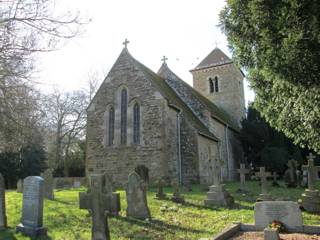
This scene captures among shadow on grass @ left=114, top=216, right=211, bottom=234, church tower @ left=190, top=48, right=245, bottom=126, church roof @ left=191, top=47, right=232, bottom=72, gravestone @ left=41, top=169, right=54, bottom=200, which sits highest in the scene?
church roof @ left=191, top=47, right=232, bottom=72

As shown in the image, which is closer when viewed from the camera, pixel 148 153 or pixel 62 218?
pixel 62 218

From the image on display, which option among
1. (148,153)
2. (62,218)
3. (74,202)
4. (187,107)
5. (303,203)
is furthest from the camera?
(187,107)

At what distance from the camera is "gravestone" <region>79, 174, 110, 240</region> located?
670cm

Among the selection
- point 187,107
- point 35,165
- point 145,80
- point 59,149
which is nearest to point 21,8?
point 145,80

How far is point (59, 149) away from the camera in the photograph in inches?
1419

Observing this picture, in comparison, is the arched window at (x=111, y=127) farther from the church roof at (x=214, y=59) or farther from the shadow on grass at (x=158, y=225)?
the church roof at (x=214, y=59)

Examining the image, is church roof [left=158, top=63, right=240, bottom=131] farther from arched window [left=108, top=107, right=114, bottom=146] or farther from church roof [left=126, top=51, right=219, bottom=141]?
arched window [left=108, top=107, right=114, bottom=146]

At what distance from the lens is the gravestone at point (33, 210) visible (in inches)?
307

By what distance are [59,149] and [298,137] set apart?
94.3 feet

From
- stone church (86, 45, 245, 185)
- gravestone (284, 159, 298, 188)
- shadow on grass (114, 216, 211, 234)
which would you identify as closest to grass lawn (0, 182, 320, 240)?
shadow on grass (114, 216, 211, 234)

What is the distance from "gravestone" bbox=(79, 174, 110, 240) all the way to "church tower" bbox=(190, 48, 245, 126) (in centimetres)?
2882

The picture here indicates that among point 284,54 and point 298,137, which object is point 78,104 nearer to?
point 298,137

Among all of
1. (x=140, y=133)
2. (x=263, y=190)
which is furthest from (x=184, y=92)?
(x=263, y=190)

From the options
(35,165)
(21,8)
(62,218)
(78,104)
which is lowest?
(62,218)
